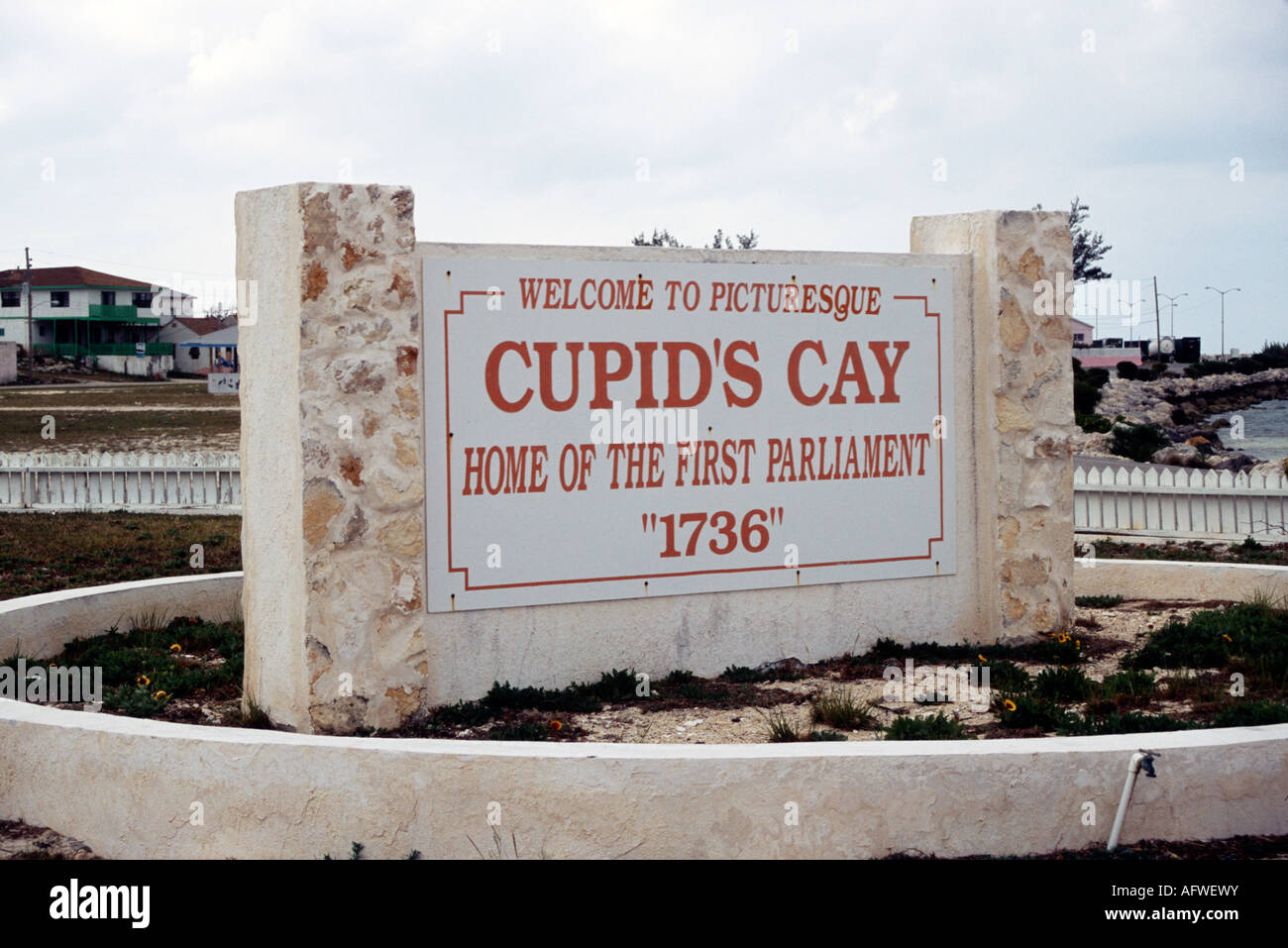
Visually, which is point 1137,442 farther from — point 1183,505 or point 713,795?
point 713,795

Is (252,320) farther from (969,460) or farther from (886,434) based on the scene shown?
(969,460)

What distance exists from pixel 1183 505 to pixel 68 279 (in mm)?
68596

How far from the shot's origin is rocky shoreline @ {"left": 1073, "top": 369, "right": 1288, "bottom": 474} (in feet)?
90.1

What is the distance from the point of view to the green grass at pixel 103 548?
12961 millimetres

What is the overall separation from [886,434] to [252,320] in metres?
3.55

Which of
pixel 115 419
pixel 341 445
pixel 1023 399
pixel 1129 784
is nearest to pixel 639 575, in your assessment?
pixel 341 445

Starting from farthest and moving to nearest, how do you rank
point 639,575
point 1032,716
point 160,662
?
point 160,662 < point 639,575 < point 1032,716

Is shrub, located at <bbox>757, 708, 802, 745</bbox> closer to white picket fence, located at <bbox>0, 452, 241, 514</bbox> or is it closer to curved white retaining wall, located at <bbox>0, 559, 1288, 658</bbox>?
curved white retaining wall, located at <bbox>0, 559, 1288, 658</bbox>

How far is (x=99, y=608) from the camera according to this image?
9.16 metres

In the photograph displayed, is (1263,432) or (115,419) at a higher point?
(115,419)

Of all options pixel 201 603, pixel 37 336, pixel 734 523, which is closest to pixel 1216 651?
pixel 734 523

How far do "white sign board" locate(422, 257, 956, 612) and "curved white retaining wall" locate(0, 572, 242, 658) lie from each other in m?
3.21

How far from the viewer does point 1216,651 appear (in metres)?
7.80

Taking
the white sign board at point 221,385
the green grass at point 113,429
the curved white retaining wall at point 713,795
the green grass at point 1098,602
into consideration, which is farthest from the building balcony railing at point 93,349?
the curved white retaining wall at point 713,795
